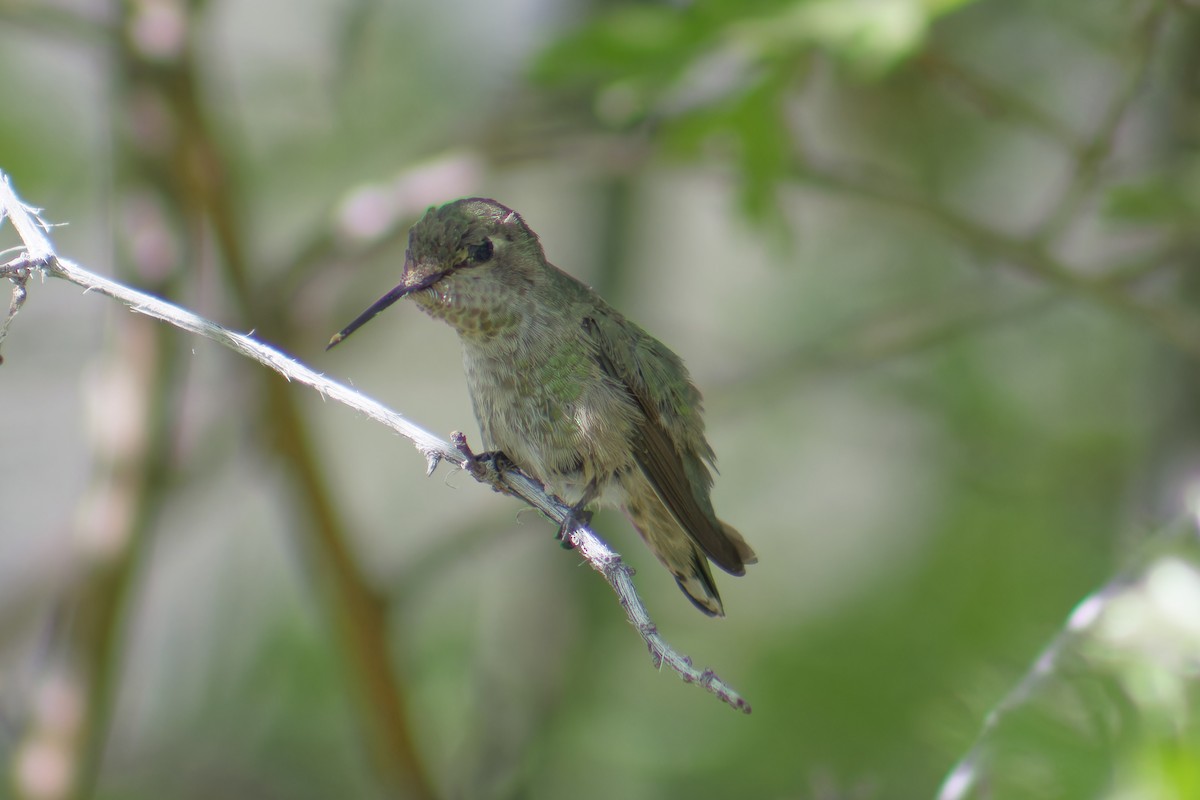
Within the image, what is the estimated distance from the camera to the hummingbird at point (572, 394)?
265 centimetres

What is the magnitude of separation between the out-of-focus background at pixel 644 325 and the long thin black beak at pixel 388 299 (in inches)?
28.3

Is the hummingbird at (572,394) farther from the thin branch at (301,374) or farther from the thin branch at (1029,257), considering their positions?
the thin branch at (1029,257)

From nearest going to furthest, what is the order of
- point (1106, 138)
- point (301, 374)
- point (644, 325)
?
point (301, 374), point (1106, 138), point (644, 325)

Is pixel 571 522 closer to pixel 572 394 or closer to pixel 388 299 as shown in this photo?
pixel 572 394

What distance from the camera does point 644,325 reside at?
508cm

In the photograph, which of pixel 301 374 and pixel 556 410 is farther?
pixel 556 410

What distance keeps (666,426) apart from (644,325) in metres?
2.25

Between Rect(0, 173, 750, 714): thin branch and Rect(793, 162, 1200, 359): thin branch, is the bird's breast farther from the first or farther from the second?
Rect(793, 162, 1200, 359): thin branch

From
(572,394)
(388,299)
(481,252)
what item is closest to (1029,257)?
(572,394)

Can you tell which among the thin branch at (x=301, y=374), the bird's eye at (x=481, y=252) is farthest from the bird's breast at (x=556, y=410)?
the thin branch at (x=301, y=374)

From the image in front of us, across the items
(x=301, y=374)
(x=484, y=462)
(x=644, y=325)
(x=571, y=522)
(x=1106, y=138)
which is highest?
(x=644, y=325)

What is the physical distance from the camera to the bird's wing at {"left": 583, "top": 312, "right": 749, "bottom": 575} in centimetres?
265

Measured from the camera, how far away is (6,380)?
5340 mm

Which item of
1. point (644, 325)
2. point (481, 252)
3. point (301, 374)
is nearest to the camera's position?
point (301, 374)
